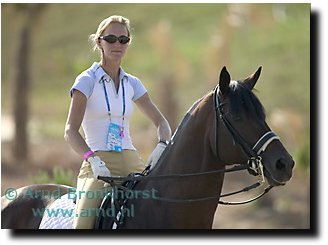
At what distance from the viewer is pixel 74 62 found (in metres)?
22.2

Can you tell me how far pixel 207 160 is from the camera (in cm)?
479

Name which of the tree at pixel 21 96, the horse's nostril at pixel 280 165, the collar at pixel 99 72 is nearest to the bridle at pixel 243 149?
the horse's nostril at pixel 280 165

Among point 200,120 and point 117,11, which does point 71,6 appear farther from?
point 200,120

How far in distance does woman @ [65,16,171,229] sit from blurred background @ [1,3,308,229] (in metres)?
8.26

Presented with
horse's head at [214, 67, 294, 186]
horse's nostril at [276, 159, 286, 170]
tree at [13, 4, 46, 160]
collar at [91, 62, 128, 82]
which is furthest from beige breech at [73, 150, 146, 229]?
tree at [13, 4, 46, 160]

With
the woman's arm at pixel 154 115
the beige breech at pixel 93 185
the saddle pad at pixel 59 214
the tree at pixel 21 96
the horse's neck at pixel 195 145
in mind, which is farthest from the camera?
the tree at pixel 21 96

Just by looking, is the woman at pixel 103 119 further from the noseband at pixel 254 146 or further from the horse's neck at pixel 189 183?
the noseband at pixel 254 146

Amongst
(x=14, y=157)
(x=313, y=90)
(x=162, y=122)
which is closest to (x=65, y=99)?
(x=14, y=157)

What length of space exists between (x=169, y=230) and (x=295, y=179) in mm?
11530

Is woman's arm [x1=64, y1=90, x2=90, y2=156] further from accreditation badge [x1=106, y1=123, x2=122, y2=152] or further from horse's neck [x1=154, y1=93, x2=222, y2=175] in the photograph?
horse's neck [x1=154, y1=93, x2=222, y2=175]

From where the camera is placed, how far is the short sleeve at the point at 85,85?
4938 millimetres

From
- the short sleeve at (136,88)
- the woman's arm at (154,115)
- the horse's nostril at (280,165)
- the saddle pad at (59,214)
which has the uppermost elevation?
the short sleeve at (136,88)

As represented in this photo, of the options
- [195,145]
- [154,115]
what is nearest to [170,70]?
[154,115]

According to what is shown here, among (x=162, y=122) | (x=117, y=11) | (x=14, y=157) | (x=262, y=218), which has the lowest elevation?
(x=262, y=218)
